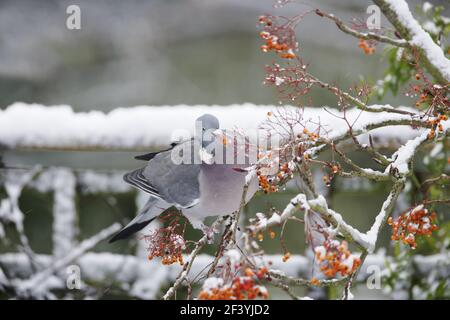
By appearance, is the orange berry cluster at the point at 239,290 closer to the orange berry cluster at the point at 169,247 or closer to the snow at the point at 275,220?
the snow at the point at 275,220

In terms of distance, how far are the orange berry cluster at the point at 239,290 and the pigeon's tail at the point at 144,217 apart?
66 centimetres

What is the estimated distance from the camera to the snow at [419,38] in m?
0.95

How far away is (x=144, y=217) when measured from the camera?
145cm

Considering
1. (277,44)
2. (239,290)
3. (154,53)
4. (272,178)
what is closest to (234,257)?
(239,290)

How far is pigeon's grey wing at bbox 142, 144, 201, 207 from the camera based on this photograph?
1.36 meters

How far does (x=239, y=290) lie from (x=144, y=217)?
0.72 m

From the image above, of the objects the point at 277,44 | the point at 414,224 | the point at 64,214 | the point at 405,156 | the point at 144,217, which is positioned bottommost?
the point at 64,214

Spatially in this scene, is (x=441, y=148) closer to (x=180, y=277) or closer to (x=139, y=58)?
(x=180, y=277)

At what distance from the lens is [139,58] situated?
336 centimetres

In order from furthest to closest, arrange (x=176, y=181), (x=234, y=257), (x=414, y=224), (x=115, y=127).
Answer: (x=115, y=127) → (x=176, y=181) → (x=414, y=224) → (x=234, y=257)

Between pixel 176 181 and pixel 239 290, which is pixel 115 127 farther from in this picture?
pixel 239 290

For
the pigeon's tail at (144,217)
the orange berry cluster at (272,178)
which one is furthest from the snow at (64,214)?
the orange berry cluster at (272,178)

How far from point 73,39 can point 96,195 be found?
5.78ft

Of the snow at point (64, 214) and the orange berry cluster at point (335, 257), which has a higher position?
the orange berry cluster at point (335, 257)
